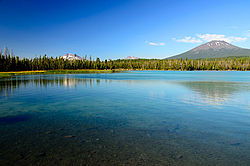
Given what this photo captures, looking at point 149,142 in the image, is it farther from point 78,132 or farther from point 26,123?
point 26,123

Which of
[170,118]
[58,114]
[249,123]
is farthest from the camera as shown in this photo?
[58,114]

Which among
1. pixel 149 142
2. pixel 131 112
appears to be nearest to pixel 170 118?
pixel 131 112

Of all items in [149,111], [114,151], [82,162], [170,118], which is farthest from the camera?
[149,111]

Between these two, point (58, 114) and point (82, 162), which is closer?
point (82, 162)

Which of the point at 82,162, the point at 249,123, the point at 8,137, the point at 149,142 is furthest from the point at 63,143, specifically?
the point at 249,123

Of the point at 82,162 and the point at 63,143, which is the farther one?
the point at 63,143

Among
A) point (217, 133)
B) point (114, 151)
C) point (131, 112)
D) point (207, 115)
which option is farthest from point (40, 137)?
point (207, 115)

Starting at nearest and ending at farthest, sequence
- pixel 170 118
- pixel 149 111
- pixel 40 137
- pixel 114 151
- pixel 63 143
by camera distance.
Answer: pixel 114 151 < pixel 63 143 < pixel 40 137 < pixel 170 118 < pixel 149 111

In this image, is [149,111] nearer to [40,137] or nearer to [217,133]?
[217,133]

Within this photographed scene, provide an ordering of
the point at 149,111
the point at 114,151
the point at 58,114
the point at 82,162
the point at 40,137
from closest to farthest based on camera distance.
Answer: the point at 82,162 → the point at 114,151 → the point at 40,137 → the point at 58,114 → the point at 149,111

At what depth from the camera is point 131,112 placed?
50.7 ft

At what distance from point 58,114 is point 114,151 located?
873cm

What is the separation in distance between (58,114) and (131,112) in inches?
255

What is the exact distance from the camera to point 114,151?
7.88 meters
